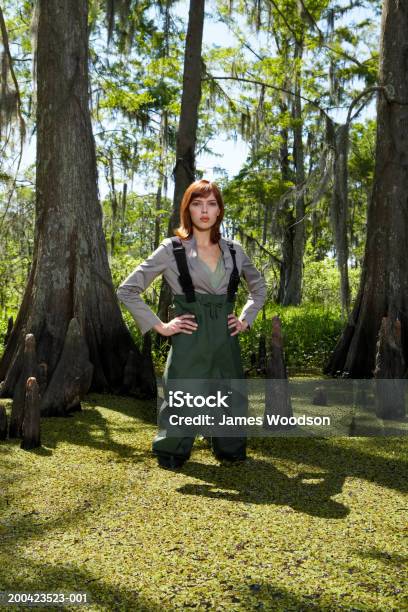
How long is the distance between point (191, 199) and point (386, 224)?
4.16 meters

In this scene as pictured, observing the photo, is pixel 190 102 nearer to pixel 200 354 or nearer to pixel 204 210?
pixel 204 210

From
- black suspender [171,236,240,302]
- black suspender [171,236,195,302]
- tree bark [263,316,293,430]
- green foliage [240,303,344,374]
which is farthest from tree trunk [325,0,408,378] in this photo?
black suspender [171,236,195,302]

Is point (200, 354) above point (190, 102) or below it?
below

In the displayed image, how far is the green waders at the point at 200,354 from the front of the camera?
12.9 feet

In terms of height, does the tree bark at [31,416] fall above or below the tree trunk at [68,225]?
below

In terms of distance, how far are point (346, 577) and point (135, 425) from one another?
9.48 ft

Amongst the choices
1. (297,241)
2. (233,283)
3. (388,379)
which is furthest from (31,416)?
(297,241)

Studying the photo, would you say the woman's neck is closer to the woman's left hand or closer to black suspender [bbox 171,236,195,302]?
black suspender [bbox 171,236,195,302]

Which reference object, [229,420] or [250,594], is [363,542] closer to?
[250,594]

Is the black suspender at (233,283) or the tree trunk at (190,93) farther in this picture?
the tree trunk at (190,93)

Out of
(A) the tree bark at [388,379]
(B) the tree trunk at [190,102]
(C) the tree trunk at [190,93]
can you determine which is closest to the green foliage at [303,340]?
(B) the tree trunk at [190,102]

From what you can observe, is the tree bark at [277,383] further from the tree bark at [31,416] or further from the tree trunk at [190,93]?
the tree trunk at [190,93]

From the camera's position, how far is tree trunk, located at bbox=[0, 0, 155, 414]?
20.1 ft

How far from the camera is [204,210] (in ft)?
12.9
